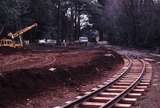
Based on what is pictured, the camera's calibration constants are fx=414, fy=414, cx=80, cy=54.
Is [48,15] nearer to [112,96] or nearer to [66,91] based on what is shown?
[66,91]

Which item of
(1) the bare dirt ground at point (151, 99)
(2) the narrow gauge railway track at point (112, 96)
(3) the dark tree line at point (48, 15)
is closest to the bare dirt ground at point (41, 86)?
(2) the narrow gauge railway track at point (112, 96)

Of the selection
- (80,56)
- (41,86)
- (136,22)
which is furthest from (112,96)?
(136,22)

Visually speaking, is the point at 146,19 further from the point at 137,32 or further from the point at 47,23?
the point at 47,23

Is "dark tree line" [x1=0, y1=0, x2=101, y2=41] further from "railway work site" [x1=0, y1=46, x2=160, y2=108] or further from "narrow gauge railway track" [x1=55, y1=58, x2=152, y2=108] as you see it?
"narrow gauge railway track" [x1=55, y1=58, x2=152, y2=108]

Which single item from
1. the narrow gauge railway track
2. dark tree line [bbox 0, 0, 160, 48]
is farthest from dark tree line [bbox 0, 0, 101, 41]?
the narrow gauge railway track

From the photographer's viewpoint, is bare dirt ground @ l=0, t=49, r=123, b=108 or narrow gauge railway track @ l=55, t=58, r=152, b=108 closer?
narrow gauge railway track @ l=55, t=58, r=152, b=108

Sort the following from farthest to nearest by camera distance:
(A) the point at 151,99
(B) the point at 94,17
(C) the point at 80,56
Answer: (B) the point at 94,17 < (C) the point at 80,56 < (A) the point at 151,99

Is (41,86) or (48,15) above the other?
(48,15)

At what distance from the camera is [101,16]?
96.2m

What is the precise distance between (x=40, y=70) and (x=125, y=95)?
4.71m

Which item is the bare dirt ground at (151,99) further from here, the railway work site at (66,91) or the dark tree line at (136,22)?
the dark tree line at (136,22)

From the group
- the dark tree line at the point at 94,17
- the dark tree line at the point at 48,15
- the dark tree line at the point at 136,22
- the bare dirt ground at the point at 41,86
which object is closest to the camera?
the bare dirt ground at the point at 41,86

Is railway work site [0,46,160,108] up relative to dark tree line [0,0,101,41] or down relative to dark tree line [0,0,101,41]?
down

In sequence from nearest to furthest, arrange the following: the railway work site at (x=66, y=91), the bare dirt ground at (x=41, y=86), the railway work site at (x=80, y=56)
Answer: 1. the railway work site at (x=66, y=91)
2. the bare dirt ground at (x=41, y=86)
3. the railway work site at (x=80, y=56)
